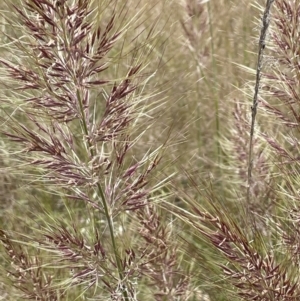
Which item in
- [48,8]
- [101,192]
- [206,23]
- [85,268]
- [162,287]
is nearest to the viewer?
[48,8]

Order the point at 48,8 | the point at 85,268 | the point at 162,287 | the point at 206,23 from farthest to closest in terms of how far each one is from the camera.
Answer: the point at 206,23
the point at 162,287
the point at 85,268
the point at 48,8

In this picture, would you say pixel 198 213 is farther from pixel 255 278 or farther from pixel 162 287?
pixel 162 287

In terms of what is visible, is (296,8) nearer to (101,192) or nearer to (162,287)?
(101,192)

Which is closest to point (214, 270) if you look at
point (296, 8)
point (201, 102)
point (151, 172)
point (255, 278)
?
point (255, 278)

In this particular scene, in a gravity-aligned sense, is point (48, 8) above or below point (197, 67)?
above

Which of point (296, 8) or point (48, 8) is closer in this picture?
point (48, 8)

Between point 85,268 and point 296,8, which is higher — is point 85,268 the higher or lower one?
the lower one

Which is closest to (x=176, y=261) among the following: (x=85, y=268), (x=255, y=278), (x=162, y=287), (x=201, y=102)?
(x=162, y=287)

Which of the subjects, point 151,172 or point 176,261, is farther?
point 176,261

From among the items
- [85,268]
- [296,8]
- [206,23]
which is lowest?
[85,268]
